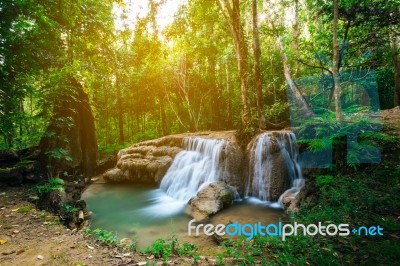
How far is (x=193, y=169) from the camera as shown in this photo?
38.7 ft

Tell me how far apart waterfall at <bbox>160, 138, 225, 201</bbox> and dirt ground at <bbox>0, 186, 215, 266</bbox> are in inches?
241

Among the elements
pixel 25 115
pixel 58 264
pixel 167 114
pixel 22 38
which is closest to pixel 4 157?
pixel 25 115

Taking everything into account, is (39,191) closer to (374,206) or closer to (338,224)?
(338,224)

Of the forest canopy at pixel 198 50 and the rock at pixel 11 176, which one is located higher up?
the forest canopy at pixel 198 50

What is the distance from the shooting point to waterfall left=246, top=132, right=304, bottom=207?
916 centimetres

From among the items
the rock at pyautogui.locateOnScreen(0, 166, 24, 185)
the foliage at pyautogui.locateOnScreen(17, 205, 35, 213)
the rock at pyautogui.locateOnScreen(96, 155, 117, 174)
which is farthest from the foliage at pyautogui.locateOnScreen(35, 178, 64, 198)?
the rock at pyautogui.locateOnScreen(96, 155, 117, 174)

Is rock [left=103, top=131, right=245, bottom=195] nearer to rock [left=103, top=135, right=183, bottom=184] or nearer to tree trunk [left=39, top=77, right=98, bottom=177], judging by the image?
rock [left=103, top=135, right=183, bottom=184]

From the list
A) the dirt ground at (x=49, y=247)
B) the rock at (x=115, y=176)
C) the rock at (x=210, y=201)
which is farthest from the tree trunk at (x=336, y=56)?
the rock at (x=115, y=176)

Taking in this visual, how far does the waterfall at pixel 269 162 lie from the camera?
9.16m

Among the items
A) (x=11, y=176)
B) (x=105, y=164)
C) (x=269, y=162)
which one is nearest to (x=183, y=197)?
(x=269, y=162)

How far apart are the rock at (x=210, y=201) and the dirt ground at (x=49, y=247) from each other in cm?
395

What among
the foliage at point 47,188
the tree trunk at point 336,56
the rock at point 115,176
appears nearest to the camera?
the foliage at point 47,188

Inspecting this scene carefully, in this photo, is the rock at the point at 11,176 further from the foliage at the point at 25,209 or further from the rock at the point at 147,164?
the rock at the point at 147,164

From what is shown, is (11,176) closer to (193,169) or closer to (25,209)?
(25,209)
